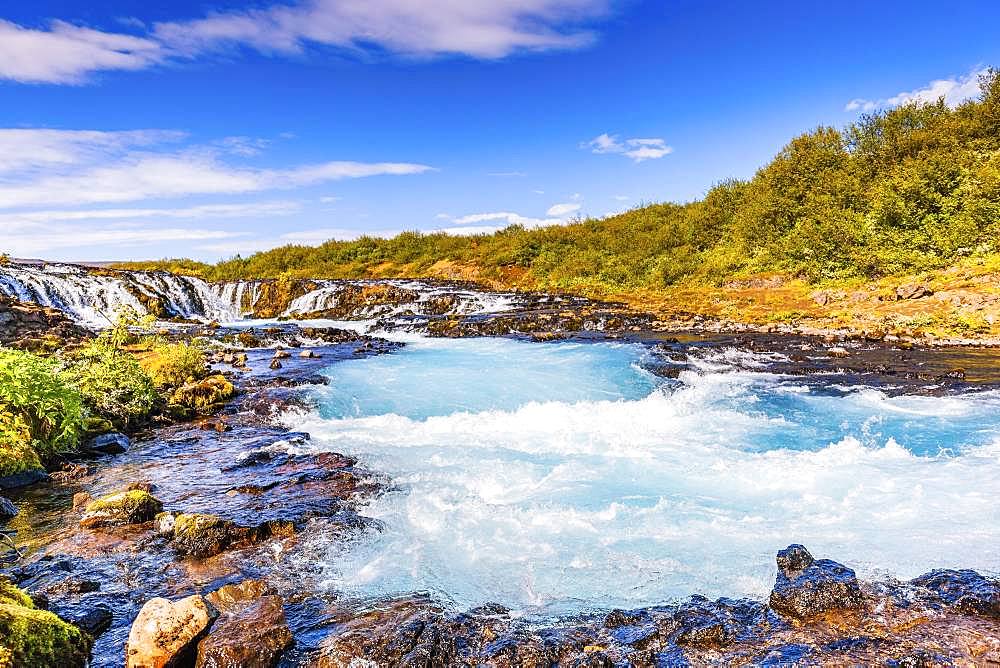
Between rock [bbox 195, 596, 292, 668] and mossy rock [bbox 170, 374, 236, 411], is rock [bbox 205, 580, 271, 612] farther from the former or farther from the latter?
mossy rock [bbox 170, 374, 236, 411]

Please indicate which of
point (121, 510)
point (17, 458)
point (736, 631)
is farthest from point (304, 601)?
point (17, 458)

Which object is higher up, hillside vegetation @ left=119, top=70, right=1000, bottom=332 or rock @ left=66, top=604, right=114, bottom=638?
hillside vegetation @ left=119, top=70, right=1000, bottom=332

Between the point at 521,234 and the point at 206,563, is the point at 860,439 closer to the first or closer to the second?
the point at 206,563

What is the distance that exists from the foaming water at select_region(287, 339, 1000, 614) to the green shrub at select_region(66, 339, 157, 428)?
125 inches

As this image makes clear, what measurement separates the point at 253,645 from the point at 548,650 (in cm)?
246

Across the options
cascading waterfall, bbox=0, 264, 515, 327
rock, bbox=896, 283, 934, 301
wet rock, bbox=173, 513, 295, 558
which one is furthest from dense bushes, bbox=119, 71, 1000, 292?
wet rock, bbox=173, 513, 295, 558

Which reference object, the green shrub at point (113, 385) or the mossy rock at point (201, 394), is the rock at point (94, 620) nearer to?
the green shrub at point (113, 385)

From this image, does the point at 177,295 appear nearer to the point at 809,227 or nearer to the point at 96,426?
the point at 96,426

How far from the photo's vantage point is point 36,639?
4.16 m

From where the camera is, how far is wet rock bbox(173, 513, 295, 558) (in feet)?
20.9

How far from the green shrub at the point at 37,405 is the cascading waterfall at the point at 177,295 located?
57.7 feet

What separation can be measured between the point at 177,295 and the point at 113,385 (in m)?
24.9

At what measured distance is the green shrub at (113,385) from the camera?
1113cm

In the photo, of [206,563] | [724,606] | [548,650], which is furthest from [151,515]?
[724,606]
